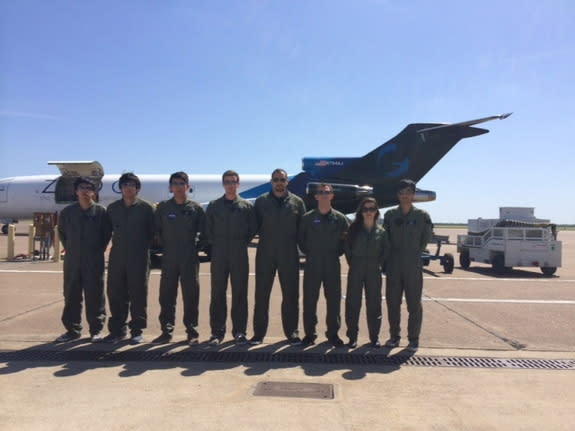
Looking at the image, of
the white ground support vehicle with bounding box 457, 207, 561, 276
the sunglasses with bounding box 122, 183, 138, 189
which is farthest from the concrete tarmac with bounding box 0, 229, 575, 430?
the white ground support vehicle with bounding box 457, 207, 561, 276

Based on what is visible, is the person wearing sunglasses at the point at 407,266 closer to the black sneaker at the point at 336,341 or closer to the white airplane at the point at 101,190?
the black sneaker at the point at 336,341

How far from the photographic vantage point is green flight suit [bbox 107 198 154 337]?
4.75 meters

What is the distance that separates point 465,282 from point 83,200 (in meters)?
7.87

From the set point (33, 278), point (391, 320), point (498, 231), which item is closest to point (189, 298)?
point (391, 320)

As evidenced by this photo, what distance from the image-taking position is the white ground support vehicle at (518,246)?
34.0 ft

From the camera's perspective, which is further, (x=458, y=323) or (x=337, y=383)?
(x=458, y=323)

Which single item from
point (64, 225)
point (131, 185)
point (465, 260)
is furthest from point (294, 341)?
point (465, 260)

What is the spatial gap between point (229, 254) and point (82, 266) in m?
1.73

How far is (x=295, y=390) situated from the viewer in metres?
3.40

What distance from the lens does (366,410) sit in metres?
3.05

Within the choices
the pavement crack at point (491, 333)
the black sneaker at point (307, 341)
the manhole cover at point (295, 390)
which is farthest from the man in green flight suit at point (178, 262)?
the pavement crack at point (491, 333)

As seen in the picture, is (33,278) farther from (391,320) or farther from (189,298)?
(391,320)

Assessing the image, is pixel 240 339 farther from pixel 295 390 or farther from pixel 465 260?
pixel 465 260

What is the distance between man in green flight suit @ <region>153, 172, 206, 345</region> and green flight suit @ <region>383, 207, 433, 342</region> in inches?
88.4
